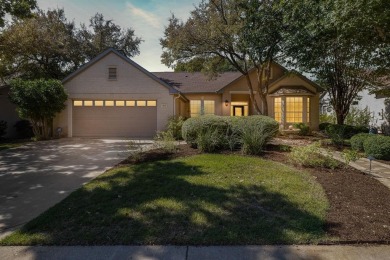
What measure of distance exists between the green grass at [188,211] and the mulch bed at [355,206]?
24 centimetres

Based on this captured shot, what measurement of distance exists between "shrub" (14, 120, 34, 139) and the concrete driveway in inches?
284

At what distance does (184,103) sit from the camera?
22.5 m

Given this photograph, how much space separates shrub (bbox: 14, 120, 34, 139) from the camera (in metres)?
18.8

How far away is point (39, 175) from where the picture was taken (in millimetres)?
7727

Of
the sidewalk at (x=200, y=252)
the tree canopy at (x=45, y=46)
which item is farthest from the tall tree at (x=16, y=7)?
the sidewalk at (x=200, y=252)

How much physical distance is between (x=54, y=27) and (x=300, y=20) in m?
20.3

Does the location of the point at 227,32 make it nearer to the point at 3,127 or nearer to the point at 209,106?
the point at 209,106

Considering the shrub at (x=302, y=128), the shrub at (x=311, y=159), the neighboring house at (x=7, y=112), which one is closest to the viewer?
the shrub at (x=311, y=159)

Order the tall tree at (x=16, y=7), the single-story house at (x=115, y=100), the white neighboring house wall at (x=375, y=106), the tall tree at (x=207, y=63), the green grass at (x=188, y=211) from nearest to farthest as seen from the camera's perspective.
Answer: the green grass at (x=188, y=211)
the tall tree at (x=16, y=7)
the single-story house at (x=115, y=100)
the tall tree at (x=207, y=63)
the white neighboring house wall at (x=375, y=106)

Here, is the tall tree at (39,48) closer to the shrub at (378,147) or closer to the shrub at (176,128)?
the shrub at (176,128)

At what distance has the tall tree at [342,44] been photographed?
926 centimetres

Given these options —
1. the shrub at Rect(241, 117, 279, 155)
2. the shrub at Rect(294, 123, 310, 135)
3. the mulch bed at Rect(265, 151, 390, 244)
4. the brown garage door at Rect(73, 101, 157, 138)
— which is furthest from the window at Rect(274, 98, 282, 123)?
the mulch bed at Rect(265, 151, 390, 244)

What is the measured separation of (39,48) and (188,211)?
2248cm

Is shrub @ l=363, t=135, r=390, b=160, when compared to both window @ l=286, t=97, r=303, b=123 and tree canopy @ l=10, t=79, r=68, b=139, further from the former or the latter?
tree canopy @ l=10, t=79, r=68, b=139
